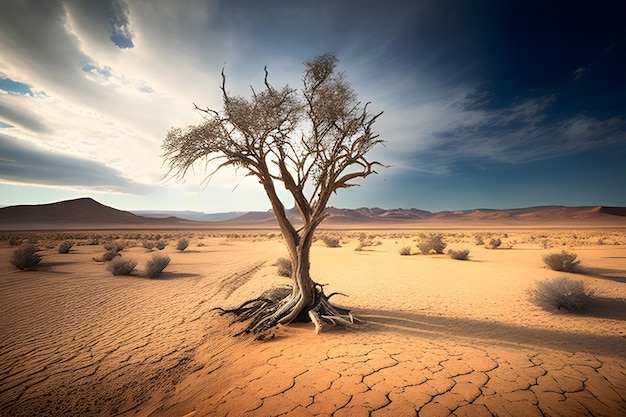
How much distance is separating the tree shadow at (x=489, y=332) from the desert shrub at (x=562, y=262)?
5739 mm

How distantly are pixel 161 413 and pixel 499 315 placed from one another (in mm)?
8686

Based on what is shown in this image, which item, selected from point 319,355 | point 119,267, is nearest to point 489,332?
point 319,355

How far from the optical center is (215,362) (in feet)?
18.2

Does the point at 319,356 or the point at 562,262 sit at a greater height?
the point at 562,262

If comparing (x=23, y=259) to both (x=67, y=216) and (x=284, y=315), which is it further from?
(x=67, y=216)

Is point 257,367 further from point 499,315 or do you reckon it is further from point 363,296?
point 499,315

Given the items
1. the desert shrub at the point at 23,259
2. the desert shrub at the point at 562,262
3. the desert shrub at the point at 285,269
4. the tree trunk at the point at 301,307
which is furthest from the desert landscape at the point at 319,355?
the desert shrub at the point at 285,269

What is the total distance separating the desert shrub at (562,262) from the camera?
42.3 feet

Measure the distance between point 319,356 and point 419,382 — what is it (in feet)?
5.75

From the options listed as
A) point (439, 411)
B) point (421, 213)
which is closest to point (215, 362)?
point (439, 411)

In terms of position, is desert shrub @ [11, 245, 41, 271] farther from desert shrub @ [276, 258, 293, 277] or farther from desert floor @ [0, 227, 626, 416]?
desert shrub @ [276, 258, 293, 277]

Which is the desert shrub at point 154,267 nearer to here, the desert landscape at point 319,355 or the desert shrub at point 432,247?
the desert landscape at point 319,355

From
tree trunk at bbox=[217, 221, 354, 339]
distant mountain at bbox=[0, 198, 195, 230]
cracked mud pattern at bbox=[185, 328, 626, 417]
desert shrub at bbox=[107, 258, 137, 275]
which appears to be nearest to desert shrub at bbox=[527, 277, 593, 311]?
cracked mud pattern at bbox=[185, 328, 626, 417]

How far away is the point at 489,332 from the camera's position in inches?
251
